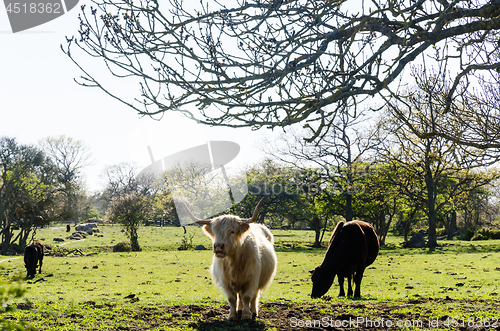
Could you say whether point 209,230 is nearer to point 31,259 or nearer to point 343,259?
point 343,259

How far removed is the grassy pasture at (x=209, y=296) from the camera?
629 centimetres

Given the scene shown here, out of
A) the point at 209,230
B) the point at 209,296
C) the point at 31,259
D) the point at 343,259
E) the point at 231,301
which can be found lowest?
the point at 209,296

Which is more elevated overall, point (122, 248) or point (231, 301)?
point (231, 301)

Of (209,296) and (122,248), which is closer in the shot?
(209,296)

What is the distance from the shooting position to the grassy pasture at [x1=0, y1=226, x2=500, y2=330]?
6285 millimetres

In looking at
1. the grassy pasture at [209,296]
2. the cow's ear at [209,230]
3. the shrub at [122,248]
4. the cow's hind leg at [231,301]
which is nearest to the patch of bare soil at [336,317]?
the grassy pasture at [209,296]

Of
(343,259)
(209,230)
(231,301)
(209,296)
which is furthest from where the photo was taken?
(209,296)

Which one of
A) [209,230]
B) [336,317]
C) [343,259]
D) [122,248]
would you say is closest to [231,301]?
[209,230]

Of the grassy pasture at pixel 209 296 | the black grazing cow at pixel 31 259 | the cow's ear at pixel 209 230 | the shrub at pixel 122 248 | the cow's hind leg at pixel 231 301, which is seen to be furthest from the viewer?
the shrub at pixel 122 248

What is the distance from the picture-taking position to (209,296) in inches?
408

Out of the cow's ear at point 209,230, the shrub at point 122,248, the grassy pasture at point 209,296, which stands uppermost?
the cow's ear at point 209,230

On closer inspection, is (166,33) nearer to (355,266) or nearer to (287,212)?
(355,266)

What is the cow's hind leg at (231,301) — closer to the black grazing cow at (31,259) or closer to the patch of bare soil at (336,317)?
the patch of bare soil at (336,317)

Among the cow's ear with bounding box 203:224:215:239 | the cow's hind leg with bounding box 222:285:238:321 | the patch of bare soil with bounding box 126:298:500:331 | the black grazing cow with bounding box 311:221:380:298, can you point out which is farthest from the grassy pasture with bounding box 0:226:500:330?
the cow's ear with bounding box 203:224:215:239
